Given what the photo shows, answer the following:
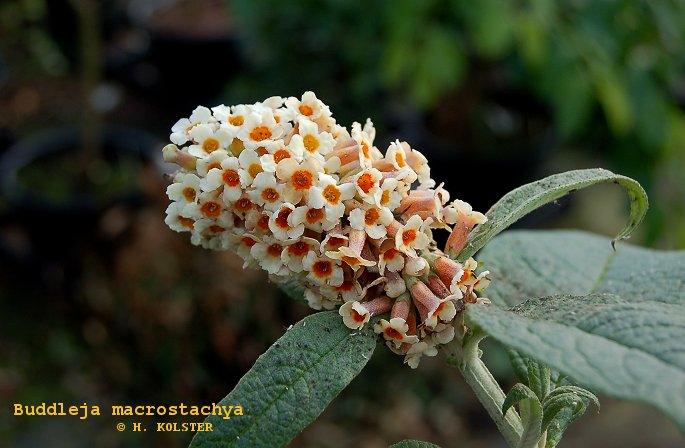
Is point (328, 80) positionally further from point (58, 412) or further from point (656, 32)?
point (58, 412)

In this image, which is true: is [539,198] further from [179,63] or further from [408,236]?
[179,63]

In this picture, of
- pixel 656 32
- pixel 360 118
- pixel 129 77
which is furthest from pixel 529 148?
pixel 129 77

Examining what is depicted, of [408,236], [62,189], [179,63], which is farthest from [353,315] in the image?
[179,63]

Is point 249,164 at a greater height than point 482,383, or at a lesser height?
greater

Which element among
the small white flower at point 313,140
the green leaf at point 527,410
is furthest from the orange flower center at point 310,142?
the green leaf at point 527,410

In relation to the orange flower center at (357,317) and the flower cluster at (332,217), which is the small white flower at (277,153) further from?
the orange flower center at (357,317)
